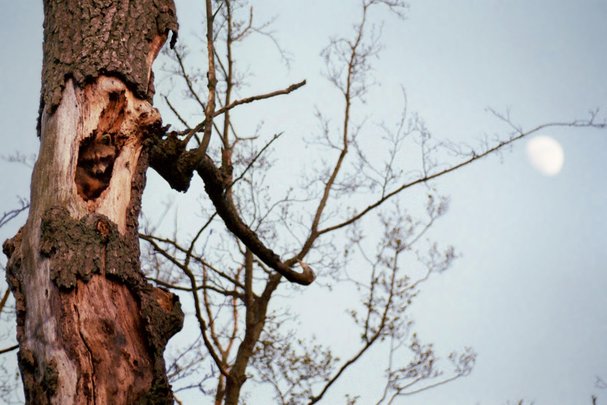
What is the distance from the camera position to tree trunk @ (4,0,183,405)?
2.21m

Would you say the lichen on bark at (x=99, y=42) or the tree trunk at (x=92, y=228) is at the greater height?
the lichen on bark at (x=99, y=42)

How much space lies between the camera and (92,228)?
2391 mm

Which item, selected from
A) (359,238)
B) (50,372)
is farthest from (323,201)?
(50,372)

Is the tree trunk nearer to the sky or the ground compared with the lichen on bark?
nearer to the ground

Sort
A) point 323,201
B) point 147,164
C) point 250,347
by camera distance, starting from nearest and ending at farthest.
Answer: point 147,164, point 250,347, point 323,201

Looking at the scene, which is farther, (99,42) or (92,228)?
(99,42)

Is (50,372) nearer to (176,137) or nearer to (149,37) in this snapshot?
(176,137)

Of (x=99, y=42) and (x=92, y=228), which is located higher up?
(x=99, y=42)

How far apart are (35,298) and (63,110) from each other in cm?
80

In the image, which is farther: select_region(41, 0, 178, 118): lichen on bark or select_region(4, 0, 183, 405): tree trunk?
select_region(41, 0, 178, 118): lichen on bark

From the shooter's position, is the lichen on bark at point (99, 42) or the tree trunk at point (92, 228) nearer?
the tree trunk at point (92, 228)

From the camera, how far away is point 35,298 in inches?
90.2

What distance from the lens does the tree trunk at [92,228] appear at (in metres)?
2.21

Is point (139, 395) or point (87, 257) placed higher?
point (87, 257)
